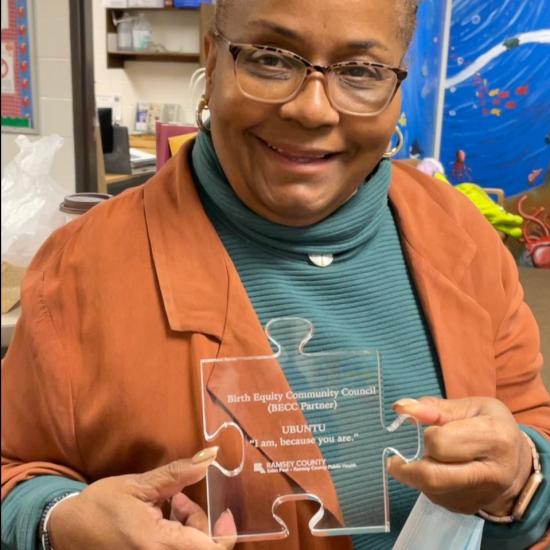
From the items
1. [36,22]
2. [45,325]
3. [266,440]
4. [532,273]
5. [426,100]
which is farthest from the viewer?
[426,100]

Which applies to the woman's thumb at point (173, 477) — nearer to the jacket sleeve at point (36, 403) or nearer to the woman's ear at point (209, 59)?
the jacket sleeve at point (36, 403)

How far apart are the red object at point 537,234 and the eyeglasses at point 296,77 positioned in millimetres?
4092

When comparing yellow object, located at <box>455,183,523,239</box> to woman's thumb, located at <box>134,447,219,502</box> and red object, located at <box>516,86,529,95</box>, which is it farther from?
woman's thumb, located at <box>134,447,219,502</box>

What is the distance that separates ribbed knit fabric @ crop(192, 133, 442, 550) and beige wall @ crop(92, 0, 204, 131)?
502 centimetres

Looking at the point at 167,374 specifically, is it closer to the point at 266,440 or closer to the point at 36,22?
the point at 266,440

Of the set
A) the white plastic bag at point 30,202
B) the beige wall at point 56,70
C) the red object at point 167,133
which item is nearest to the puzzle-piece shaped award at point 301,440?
the white plastic bag at point 30,202

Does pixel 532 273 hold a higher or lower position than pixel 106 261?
lower

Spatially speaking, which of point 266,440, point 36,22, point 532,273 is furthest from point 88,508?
point 532,273

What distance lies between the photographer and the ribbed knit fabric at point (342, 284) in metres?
1.03

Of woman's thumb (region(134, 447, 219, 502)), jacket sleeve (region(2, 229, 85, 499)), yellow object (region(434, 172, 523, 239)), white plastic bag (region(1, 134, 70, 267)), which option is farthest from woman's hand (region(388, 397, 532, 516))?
yellow object (region(434, 172, 523, 239))

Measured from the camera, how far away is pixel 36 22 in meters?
2.08

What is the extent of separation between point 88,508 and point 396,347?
49 cm

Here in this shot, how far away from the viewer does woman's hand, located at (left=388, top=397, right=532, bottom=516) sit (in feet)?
2.77

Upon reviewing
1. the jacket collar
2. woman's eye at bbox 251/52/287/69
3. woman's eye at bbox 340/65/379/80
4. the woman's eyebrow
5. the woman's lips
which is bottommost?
the jacket collar
